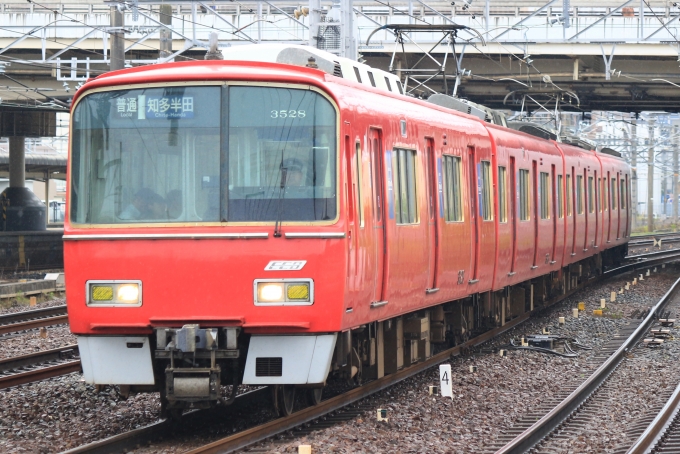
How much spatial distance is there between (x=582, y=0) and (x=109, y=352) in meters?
27.8

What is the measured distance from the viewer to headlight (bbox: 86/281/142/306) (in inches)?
303

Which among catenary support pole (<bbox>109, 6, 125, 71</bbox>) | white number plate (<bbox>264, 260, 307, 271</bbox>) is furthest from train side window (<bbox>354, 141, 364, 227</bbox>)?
catenary support pole (<bbox>109, 6, 125, 71</bbox>)

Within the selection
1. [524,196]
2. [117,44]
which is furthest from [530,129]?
[117,44]

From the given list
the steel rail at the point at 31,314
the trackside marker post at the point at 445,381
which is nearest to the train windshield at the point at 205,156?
the trackside marker post at the point at 445,381

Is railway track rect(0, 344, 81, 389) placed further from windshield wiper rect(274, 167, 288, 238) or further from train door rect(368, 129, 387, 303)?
windshield wiper rect(274, 167, 288, 238)

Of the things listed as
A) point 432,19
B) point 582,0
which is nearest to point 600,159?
point 432,19

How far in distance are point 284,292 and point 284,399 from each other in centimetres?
111

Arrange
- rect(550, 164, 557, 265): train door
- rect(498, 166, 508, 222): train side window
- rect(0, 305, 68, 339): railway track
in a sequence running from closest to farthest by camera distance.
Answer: rect(498, 166, 508, 222): train side window
rect(0, 305, 68, 339): railway track
rect(550, 164, 557, 265): train door

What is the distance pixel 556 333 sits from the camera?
49.7 feet

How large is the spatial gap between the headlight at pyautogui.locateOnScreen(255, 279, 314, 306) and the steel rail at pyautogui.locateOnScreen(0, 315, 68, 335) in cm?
741

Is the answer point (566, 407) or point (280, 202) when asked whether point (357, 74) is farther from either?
point (566, 407)

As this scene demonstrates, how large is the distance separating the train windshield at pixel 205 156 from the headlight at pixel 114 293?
450 mm

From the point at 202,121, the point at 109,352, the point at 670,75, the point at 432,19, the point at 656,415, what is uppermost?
the point at 432,19

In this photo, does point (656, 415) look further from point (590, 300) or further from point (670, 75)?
point (670, 75)
